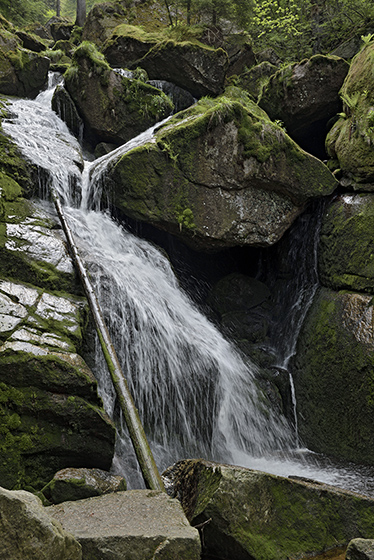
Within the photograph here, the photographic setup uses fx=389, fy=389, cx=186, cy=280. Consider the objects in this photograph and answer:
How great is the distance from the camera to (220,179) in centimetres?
773

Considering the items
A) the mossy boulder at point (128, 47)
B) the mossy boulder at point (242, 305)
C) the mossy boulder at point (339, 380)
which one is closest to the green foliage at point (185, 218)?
the mossy boulder at point (242, 305)

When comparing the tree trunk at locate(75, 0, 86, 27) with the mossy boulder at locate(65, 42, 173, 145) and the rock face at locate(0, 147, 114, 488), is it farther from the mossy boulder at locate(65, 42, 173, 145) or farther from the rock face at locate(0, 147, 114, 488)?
the rock face at locate(0, 147, 114, 488)

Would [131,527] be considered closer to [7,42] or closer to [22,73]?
[22,73]

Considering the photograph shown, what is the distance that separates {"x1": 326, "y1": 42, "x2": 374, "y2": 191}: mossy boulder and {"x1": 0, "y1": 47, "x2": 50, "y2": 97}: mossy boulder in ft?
30.8

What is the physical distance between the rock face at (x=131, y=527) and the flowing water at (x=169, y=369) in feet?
4.64

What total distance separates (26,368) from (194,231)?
4.43m

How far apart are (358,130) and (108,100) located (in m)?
6.42

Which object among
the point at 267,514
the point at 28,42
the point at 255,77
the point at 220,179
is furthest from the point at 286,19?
the point at 267,514

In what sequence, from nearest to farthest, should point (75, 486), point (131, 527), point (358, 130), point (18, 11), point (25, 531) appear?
1. point (25, 531)
2. point (131, 527)
3. point (75, 486)
4. point (358, 130)
5. point (18, 11)

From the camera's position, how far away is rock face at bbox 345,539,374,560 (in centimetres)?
265

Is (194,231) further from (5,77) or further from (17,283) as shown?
(5,77)

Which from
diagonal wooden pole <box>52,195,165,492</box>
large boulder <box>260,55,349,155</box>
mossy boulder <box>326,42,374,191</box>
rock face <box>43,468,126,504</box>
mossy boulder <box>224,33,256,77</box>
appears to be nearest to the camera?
rock face <box>43,468,126,504</box>

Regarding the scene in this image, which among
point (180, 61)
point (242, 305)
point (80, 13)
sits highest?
point (80, 13)

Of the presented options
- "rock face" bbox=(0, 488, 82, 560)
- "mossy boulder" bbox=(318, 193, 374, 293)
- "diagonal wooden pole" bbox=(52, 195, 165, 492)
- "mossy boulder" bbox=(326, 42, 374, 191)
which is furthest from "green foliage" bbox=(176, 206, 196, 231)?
"rock face" bbox=(0, 488, 82, 560)
